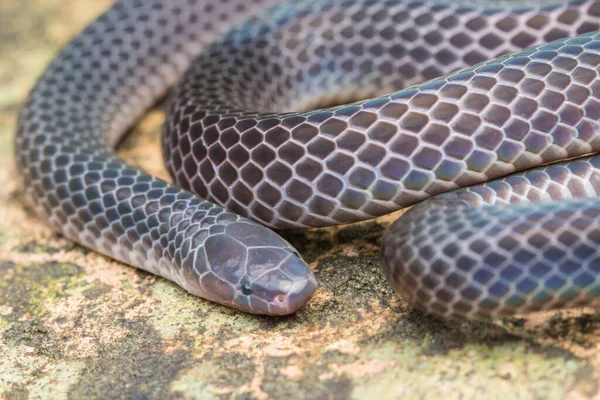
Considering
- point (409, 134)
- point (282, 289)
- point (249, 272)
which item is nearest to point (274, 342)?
point (282, 289)

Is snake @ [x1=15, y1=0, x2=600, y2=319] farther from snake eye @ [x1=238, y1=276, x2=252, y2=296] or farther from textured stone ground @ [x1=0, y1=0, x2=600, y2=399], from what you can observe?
textured stone ground @ [x1=0, y1=0, x2=600, y2=399]

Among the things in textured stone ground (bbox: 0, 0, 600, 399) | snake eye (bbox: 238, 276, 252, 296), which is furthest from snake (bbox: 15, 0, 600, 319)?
textured stone ground (bbox: 0, 0, 600, 399)

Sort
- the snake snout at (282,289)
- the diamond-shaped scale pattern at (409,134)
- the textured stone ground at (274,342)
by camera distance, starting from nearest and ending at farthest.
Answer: the textured stone ground at (274,342)
the snake snout at (282,289)
the diamond-shaped scale pattern at (409,134)

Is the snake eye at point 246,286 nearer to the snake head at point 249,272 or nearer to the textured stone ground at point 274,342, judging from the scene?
the snake head at point 249,272

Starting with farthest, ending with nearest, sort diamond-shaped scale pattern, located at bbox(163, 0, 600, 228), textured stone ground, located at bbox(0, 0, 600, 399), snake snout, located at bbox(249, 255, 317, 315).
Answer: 1. diamond-shaped scale pattern, located at bbox(163, 0, 600, 228)
2. snake snout, located at bbox(249, 255, 317, 315)
3. textured stone ground, located at bbox(0, 0, 600, 399)

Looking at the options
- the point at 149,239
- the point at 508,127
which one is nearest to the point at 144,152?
the point at 149,239

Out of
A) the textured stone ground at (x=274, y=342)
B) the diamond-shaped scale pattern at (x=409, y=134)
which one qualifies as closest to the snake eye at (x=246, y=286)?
the textured stone ground at (x=274, y=342)
